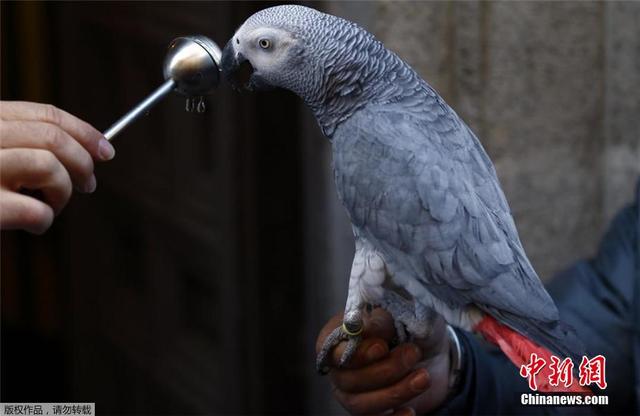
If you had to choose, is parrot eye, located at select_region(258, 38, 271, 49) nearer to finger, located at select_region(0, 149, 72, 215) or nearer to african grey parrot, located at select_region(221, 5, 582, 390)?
african grey parrot, located at select_region(221, 5, 582, 390)

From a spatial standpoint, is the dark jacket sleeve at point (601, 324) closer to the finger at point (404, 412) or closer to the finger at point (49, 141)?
the finger at point (404, 412)

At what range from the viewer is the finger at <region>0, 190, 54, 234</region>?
1.86 feet

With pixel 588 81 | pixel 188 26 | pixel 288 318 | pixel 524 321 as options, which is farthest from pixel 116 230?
pixel 524 321

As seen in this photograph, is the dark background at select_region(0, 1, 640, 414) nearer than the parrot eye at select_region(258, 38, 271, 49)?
No

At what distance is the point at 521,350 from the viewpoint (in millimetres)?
579

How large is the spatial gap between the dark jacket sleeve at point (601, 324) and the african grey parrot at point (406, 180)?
185mm

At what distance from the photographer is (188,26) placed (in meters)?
1.14

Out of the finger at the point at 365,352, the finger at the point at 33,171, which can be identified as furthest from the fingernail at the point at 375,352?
the finger at the point at 33,171

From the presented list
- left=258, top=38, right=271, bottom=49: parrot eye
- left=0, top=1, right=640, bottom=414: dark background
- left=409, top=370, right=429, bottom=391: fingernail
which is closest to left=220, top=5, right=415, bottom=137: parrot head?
left=258, top=38, right=271, bottom=49: parrot eye

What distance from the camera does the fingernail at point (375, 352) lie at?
642 millimetres

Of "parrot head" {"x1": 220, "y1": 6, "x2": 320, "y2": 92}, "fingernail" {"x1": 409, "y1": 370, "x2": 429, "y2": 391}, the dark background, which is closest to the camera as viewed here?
"parrot head" {"x1": 220, "y1": 6, "x2": 320, "y2": 92}

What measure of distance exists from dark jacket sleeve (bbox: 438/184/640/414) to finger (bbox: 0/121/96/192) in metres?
0.36

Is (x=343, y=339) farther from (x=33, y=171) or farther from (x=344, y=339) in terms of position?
(x=33, y=171)

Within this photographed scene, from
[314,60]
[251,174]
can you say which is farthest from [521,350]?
[251,174]
